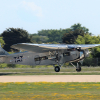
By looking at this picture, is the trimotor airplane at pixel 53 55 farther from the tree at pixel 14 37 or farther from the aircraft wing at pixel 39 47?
the tree at pixel 14 37

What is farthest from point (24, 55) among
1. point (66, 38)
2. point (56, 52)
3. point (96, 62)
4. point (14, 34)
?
point (66, 38)

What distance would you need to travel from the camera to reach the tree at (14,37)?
121812 millimetres

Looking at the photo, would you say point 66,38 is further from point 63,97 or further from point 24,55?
point 63,97

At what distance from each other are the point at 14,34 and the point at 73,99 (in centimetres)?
11234

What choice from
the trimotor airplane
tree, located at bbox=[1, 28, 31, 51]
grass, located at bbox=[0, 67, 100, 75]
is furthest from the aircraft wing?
tree, located at bbox=[1, 28, 31, 51]

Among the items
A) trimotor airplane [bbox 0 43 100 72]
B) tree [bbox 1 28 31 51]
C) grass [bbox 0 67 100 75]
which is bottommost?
grass [bbox 0 67 100 75]

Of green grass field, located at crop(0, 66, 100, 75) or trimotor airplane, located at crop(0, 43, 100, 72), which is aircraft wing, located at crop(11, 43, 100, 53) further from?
green grass field, located at crop(0, 66, 100, 75)

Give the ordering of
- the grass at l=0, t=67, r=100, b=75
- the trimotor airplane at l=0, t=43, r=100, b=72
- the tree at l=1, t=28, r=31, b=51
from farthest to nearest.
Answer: the tree at l=1, t=28, r=31, b=51
the trimotor airplane at l=0, t=43, r=100, b=72
the grass at l=0, t=67, r=100, b=75

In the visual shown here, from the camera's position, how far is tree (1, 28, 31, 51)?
400 feet

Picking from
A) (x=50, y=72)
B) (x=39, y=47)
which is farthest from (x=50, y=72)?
(x=39, y=47)

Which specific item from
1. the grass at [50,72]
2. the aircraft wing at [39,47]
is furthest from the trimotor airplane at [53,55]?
the grass at [50,72]

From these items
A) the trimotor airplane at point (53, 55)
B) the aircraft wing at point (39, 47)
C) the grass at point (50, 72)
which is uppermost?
the aircraft wing at point (39, 47)

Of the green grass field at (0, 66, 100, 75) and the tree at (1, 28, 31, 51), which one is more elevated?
the tree at (1, 28, 31, 51)

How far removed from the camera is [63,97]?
1359cm
